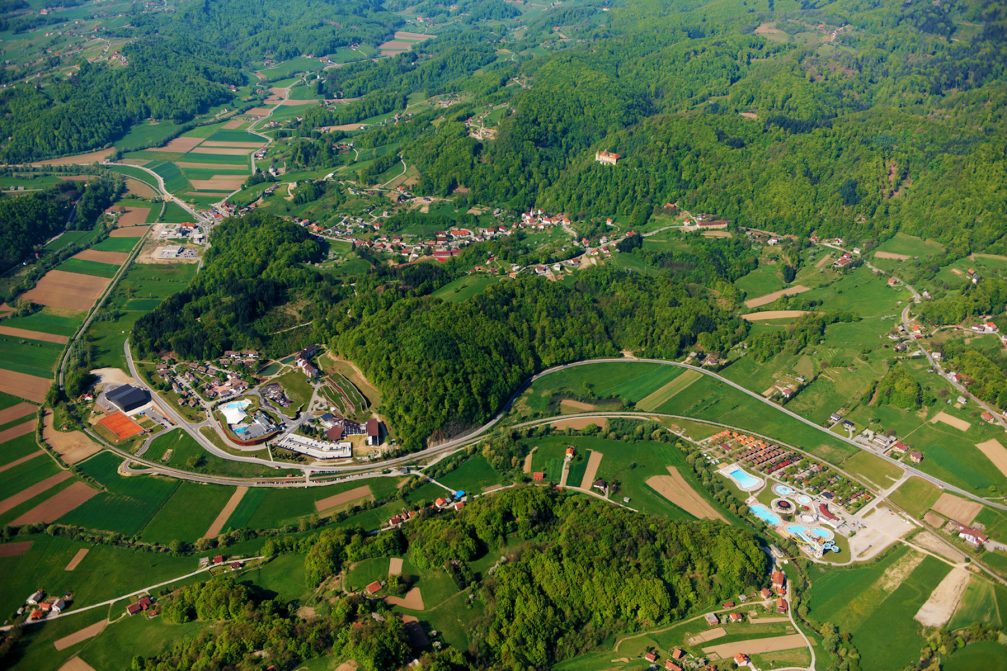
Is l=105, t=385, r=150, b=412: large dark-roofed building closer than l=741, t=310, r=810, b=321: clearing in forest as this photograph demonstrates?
Yes

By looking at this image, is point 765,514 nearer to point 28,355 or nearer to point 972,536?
point 972,536

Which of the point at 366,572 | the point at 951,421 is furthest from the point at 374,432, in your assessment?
the point at 951,421

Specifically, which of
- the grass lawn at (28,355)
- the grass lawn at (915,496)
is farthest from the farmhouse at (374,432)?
the grass lawn at (915,496)

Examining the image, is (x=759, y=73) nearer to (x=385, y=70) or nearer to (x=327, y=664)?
(x=385, y=70)

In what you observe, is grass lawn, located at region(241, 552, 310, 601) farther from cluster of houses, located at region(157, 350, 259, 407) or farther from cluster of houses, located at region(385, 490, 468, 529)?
cluster of houses, located at region(157, 350, 259, 407)

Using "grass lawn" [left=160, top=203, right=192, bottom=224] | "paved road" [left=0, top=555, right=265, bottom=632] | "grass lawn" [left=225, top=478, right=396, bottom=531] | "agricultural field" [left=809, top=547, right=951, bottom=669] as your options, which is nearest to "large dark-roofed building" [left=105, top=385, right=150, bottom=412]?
"grass lawn" [left=225, top=478, right=396, bottom=531]

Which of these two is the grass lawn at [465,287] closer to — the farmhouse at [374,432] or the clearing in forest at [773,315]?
the farmhouse at [374,432]
